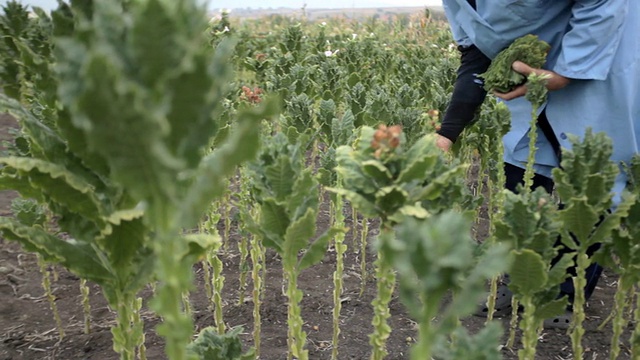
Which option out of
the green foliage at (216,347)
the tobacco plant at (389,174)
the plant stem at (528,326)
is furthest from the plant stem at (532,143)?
the green foliage at (216,347)

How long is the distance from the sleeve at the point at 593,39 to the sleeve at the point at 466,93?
0.53 meters

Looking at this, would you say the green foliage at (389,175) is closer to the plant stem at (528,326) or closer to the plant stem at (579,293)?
the plant stem at (528,326)

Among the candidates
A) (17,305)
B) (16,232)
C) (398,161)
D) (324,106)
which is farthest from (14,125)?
(398,161)


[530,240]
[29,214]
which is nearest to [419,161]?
[530,240]

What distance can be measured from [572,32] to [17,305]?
302 centimetres

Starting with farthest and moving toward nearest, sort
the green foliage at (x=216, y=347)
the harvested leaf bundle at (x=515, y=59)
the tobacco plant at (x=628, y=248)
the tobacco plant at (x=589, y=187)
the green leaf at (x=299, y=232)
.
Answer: the harvested leaf bundle at (x=515, y=59) < the tobacco plant at (x=628, y=248) < the tobacco plant at (x=589, y=187) < the green foliage at (x=216, y=347) < the green leaf at (x=299, y=232)

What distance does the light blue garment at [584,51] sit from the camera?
8.39 ft

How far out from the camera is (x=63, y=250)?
1705mm

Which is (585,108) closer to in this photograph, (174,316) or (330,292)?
(330,292)

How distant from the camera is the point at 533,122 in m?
2.49

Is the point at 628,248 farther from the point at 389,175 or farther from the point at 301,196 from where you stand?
the point at 301,196

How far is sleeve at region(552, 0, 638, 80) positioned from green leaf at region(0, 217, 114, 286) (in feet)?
6.65

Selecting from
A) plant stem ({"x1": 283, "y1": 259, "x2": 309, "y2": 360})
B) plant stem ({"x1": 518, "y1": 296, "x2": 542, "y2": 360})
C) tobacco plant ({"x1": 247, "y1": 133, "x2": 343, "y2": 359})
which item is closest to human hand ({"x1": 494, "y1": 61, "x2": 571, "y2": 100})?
plant stem ({"x1": 518, "y1": 296, "x2": 542, "y2": 360})

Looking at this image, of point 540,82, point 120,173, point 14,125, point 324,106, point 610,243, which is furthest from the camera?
point 14,125
